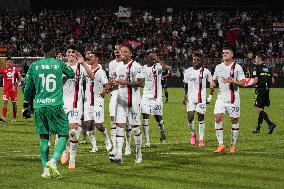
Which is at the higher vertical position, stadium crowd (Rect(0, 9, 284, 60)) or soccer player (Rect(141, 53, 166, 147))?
stadium crowd (Rect(0, 9, 284, 60))

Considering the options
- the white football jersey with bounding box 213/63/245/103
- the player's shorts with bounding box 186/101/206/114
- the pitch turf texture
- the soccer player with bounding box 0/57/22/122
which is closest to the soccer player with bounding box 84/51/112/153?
the pitch turf texture

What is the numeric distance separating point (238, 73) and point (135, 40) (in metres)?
44.3

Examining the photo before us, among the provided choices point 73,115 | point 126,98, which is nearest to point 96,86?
point 126,98

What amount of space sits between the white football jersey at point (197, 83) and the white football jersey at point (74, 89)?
14.3ft

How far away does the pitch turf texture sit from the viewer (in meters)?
12.9

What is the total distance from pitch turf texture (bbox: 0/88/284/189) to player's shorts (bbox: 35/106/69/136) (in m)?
0.90

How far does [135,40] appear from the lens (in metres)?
62.1

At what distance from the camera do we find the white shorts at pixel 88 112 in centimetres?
1697

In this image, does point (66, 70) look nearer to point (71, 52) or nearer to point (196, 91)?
point (71, 52)

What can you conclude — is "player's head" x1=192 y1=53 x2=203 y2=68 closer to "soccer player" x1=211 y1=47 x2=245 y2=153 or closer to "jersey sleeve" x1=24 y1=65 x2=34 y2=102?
"soccer player" x1=211 y1=47 x2=245 y2=153

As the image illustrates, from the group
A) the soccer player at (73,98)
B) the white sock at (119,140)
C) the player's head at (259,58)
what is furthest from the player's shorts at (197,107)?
the player's head at (259,58)

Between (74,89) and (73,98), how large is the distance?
0.34m

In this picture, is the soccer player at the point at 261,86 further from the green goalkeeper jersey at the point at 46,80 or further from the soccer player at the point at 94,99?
the green goalkeeper jersey at the point at 46,80

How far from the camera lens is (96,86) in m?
17.8
